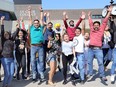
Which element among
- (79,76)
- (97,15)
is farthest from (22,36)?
(97,15)

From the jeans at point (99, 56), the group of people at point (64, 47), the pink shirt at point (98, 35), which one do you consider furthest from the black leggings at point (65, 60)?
the pink shirt at point (98, 35)

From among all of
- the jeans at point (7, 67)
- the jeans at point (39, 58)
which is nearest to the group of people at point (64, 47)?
the jeans at point (39, 58)

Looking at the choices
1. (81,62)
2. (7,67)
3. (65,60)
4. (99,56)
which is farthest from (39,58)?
(99,56)

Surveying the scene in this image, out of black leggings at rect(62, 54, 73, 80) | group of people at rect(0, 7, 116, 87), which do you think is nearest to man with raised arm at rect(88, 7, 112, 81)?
group of people at rect(0, 7, 116, 87)

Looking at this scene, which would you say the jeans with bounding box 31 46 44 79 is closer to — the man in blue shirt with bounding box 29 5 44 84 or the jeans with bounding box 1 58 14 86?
the man in blue shirt with bounding box 29 5 44 84

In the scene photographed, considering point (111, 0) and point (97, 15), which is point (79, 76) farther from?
point (97, 15)

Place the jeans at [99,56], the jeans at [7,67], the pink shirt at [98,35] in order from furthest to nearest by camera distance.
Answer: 1. the jeans at [99,56]
2. the pink shirt at [98,35]
3. the jeans at [7,67]

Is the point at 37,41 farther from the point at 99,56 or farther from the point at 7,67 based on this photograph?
the point at 99,56

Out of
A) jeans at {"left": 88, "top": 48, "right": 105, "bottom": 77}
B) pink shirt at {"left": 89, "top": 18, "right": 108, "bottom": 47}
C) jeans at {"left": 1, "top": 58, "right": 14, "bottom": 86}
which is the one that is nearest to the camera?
jeans at {"left": 1, "top": 58, "right": 14, "bottom": 86}

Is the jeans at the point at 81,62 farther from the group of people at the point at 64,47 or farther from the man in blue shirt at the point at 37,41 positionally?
the man in blue shirt at the point at 37,41

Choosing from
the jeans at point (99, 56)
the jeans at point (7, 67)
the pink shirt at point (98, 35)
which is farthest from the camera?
the jeans at point (99, 56)

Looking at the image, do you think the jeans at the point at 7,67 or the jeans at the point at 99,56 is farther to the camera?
the jeans at the point at 99,56

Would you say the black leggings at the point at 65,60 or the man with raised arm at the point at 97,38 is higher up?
the man with raised arm at the point at 97,38

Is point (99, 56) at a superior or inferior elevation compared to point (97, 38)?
inferior
